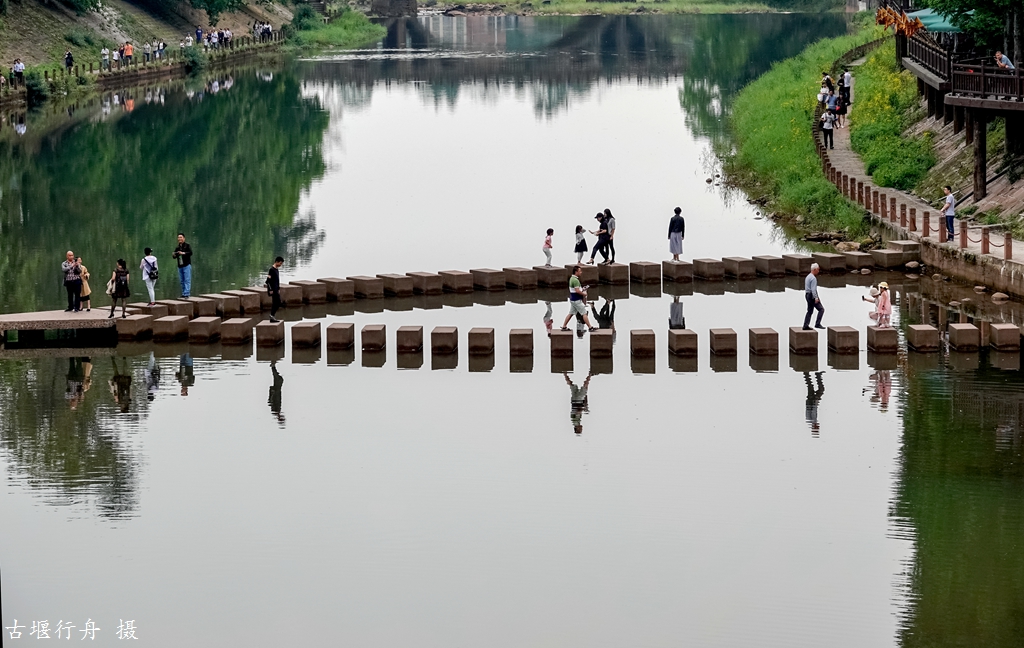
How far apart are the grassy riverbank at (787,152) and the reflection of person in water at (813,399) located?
17.9 meters

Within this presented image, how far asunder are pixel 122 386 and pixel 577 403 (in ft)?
31.2

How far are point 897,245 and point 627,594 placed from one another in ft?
85.7

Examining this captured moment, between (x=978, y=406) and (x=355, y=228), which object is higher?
(x=355, y=228)

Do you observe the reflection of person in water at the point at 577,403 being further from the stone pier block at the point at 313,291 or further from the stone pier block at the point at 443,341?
the stone pier block at the point at 313,291

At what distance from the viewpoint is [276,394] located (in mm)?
36125

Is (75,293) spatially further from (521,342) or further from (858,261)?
(858,261)

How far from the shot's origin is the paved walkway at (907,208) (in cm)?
4641

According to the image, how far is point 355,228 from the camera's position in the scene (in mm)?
61344

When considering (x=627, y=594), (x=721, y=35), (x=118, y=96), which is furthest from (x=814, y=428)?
(x=721, y=35)

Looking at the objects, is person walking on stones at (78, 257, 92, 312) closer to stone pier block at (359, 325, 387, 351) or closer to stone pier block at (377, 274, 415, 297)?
stone pier block at (359, 325, 387, 351)

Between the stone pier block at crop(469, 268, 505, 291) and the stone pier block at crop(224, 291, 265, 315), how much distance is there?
19.3 ft

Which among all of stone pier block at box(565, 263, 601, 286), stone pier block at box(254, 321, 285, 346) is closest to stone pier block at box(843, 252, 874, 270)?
stone pier block at box(565, 263, 601, 286)

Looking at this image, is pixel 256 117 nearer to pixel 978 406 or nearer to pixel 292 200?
pixel 292 200

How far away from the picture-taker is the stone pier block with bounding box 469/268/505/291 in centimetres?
Answer: 4603
